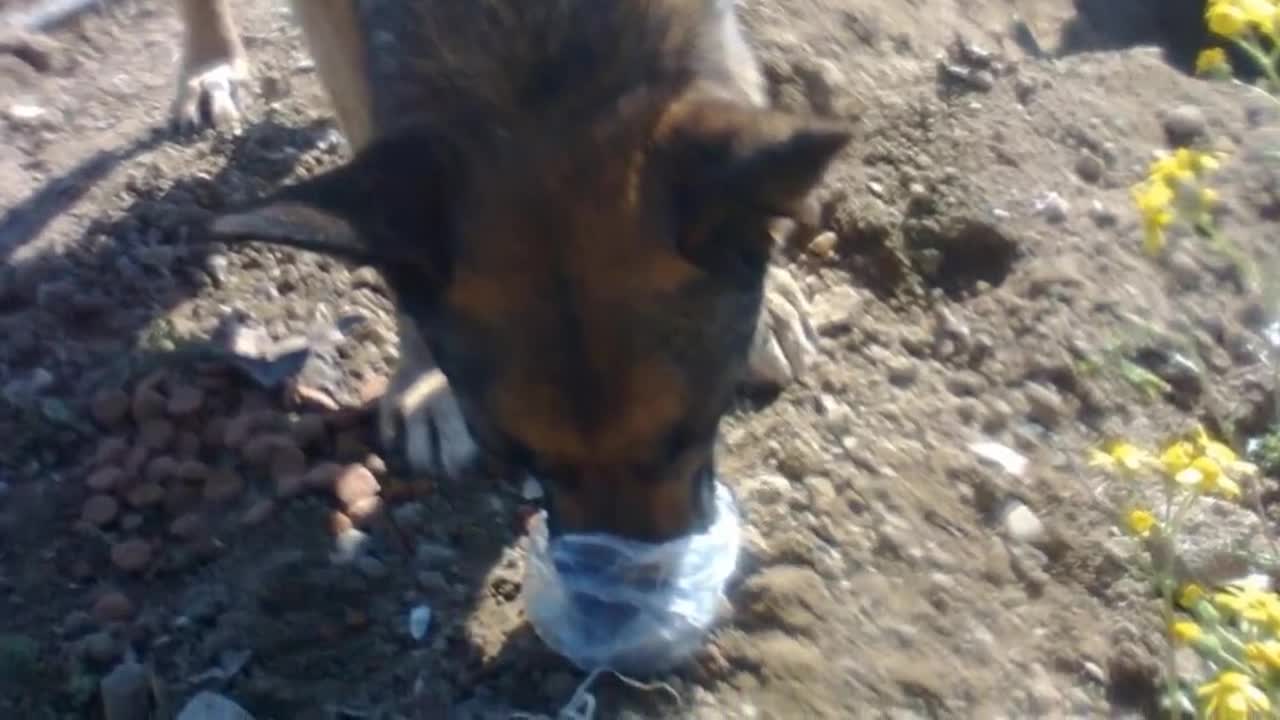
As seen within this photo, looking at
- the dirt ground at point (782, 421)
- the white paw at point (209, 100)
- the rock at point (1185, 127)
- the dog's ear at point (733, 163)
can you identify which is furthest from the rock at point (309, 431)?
the rock at point (1185, 127)

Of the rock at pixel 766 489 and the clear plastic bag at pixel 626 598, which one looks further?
the rock at pixel 766 489

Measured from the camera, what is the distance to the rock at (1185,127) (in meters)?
5.01

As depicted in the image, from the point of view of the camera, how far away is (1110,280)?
4.50 meters

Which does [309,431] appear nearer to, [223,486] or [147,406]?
[223,486]

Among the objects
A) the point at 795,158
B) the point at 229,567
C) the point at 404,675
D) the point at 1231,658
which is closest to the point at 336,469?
the point at 229,567

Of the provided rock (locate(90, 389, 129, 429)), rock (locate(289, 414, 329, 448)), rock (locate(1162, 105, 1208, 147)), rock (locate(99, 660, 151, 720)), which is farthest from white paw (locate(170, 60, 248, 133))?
rock (locate(1162, 105, 1208, 147))

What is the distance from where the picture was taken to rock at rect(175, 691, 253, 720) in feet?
11.1

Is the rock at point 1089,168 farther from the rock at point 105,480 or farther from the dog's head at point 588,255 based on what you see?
the rock at point 105,480

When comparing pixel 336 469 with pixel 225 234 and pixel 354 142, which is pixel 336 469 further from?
pixel 225 234

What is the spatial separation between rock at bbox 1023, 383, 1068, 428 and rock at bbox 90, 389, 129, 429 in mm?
2166

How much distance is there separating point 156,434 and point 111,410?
0.17 m

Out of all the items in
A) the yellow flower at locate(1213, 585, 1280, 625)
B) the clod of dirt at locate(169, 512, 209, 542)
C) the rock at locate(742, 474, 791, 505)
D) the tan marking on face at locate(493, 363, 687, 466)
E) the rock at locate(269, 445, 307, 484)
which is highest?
the yellow flower at locate(1213, 585, 1280, 625)

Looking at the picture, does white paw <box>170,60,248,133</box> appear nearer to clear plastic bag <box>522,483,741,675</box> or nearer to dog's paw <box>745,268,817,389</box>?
dog's paw <box>745,268,817,389</box>

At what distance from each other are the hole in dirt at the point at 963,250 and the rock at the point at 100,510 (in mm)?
2091
